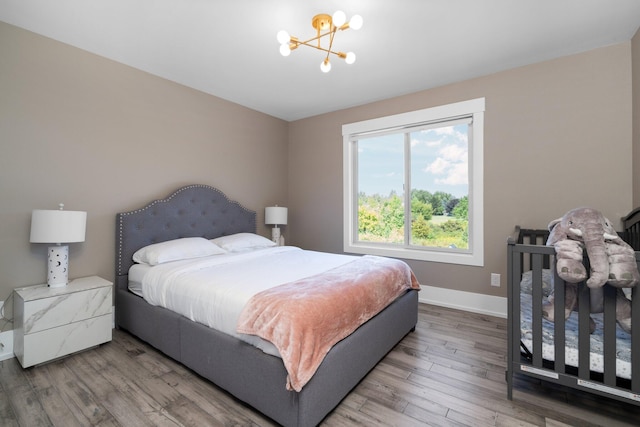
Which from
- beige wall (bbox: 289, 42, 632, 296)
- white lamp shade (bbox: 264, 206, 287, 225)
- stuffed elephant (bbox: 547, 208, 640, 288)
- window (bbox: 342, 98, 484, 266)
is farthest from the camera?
white lamp shade (bbox: 264, 206, 287, 225)

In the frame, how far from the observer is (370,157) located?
382 cm

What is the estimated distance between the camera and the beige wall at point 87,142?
2111mm

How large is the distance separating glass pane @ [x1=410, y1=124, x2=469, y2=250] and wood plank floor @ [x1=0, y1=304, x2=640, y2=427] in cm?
136

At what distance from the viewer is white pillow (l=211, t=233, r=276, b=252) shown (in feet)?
10.0

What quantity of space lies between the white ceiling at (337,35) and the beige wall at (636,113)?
127 millimetres

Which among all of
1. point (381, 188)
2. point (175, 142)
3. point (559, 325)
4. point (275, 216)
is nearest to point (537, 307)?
point (559, 325)

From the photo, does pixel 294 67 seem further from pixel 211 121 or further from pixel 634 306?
pixel 634 306

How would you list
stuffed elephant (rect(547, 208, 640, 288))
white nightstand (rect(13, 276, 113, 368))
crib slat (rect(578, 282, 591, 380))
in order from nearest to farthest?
stuffed elephant (rect(547, 208, 640, 288))
crib slat (rect(578, 282, 591, 380))
white nightstand (rect(13, 276, 113, 368))

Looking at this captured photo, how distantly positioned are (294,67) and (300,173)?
1.73 m

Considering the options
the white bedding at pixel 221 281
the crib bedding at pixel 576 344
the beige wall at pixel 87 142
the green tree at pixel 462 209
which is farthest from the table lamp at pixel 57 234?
the green tree at pixel 462 209

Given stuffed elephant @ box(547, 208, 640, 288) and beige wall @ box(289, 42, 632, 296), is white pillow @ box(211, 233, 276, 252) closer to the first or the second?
beige wall @ box(289, 42, 632, 296)

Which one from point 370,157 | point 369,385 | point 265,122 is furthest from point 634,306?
point 265,122

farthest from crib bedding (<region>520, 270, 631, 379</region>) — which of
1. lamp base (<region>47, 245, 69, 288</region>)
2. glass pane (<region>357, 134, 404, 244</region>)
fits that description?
lamp base (<region>47, 245, 69, 288</region>)

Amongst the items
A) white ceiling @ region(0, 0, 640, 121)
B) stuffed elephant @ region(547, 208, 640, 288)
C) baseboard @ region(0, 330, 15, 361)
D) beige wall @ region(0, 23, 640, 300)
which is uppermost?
white ceiling @ region(0, 0, 640, 121)
